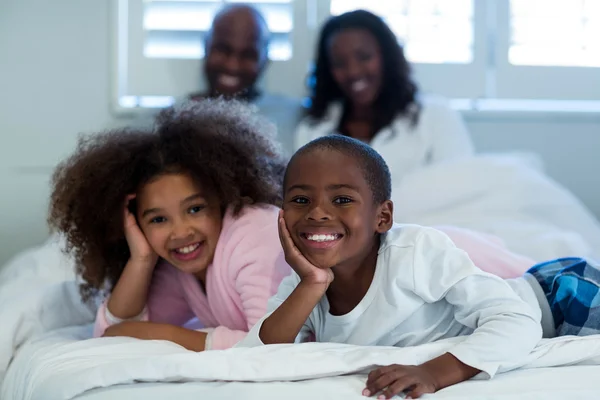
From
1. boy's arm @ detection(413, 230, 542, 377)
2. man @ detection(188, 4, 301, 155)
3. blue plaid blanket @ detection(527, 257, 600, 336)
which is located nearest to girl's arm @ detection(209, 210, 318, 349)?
boy's arm @ detection(413, 230, 542, 377)

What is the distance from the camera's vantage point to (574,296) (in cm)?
138

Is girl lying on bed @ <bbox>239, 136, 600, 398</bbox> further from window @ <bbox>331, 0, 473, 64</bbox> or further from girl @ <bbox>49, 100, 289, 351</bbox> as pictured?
window @ <bbox>331, 0, 473, 64</bbox>

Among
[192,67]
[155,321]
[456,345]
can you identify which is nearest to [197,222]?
[155,321]

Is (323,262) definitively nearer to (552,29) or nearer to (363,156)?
(363,156)

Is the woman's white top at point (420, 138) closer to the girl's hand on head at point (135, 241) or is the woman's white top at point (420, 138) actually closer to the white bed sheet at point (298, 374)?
the girl's hand on head at point (135, 241)

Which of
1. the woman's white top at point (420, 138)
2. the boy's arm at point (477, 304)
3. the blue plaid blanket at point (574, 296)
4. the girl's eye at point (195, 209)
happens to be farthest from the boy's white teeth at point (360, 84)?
the boy's arm at point (477, 304)

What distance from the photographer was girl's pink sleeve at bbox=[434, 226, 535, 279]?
1.59m

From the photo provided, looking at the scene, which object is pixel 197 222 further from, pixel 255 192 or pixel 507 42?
pixel 507 42

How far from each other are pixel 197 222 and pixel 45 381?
0.43 m

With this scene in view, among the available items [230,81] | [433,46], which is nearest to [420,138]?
[433,46]

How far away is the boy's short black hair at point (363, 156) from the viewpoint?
50.6 inches

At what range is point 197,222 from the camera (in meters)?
1.58

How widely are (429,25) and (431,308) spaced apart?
167cm

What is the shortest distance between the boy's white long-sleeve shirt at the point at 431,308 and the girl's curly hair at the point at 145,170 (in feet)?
0.97
